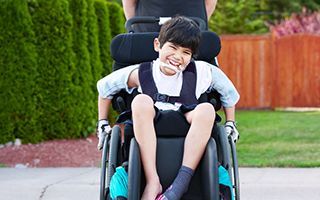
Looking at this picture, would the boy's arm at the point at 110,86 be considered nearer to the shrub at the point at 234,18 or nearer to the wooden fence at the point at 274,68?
the wooden fence at the point at 274,68

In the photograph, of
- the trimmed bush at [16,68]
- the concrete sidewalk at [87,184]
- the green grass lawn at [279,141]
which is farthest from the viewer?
the trimmed bush at [16,68]

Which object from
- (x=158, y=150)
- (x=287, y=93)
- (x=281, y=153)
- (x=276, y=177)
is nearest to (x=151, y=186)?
(x=158, y=150)

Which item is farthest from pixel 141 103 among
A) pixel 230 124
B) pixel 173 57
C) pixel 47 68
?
pixel 47 68

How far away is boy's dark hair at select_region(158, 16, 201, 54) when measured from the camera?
13.5 feet

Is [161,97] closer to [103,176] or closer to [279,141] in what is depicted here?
[103,176]

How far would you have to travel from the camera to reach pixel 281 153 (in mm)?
9219

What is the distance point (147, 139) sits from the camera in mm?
3996

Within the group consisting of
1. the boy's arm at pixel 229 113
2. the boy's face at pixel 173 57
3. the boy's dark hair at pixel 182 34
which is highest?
the boy's dark hair at pixel 182 34

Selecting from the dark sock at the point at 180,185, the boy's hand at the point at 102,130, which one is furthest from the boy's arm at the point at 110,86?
the dark sock at the point at 180,185

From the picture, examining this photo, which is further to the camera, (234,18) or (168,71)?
(234,18)

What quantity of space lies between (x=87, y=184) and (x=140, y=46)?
263 centimetres

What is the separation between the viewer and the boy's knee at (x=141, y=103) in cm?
404

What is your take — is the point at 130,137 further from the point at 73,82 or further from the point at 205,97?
the point at 73,82

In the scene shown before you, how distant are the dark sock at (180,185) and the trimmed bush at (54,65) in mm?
5686
